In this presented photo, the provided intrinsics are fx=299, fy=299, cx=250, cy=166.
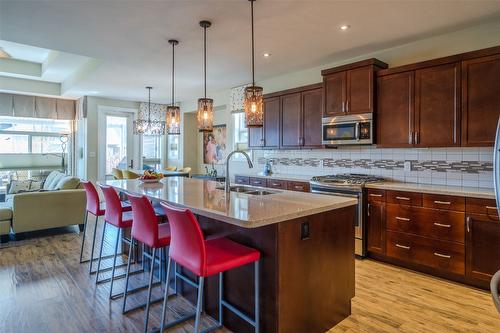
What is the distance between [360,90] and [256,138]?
2.09m

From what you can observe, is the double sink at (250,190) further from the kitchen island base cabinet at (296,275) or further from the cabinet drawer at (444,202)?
the cabinet drawer at (444,202)

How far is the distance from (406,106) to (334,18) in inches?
51.7

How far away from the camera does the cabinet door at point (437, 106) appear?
121 inches

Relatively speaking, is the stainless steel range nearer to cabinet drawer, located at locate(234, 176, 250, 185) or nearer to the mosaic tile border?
the mosaic tile border

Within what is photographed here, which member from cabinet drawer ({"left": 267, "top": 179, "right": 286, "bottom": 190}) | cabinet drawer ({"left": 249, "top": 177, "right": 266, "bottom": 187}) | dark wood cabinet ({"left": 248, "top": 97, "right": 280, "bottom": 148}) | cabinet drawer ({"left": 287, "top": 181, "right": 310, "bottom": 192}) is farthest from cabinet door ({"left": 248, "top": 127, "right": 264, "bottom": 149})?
cabinet drawer ({"left": 287, "top": 181, "right": 310, "bottom": 192})

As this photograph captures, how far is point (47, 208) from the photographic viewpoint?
4441 mm

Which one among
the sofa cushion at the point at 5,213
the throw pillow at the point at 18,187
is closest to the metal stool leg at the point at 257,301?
the sofa cushion at the point at 5,213

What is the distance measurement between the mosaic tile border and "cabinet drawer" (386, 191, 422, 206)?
605mm

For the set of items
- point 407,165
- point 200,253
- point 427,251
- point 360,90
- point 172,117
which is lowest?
point 427,251

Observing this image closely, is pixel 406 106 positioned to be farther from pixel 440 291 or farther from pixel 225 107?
pixel 225 107

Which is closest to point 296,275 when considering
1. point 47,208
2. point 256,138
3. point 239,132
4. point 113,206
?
point 113,206

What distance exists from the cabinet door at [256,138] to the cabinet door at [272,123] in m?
0.10

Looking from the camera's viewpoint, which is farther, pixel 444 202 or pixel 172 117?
pixel 172 117

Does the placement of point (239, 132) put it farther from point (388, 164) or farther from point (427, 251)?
point (427, 251)
